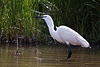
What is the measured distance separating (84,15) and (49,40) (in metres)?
1.71

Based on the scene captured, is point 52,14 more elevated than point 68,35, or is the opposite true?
point 52,14

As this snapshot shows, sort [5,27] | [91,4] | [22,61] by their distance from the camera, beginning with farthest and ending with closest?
A: [5,27] → [91,4] → [22,61]

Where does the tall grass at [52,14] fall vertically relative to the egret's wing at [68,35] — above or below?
above

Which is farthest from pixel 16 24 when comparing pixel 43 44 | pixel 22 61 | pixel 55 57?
pixel 22 61

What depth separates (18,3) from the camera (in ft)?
36.8

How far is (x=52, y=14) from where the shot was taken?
Answer: 11.7 metres

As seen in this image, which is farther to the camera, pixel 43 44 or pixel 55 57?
pixel 43 44

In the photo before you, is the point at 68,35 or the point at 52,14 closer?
the point at 68,35

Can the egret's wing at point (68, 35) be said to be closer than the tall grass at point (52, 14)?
Yes

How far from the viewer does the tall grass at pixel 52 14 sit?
1102 cm

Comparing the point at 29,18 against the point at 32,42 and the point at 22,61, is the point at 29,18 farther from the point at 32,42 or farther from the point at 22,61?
the point at 22,61

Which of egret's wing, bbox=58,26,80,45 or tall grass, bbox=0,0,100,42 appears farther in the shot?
tall grass, bbox=0,0,100,42

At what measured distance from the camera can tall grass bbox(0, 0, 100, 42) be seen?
11016 mm

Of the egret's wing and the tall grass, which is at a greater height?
the tall grass
